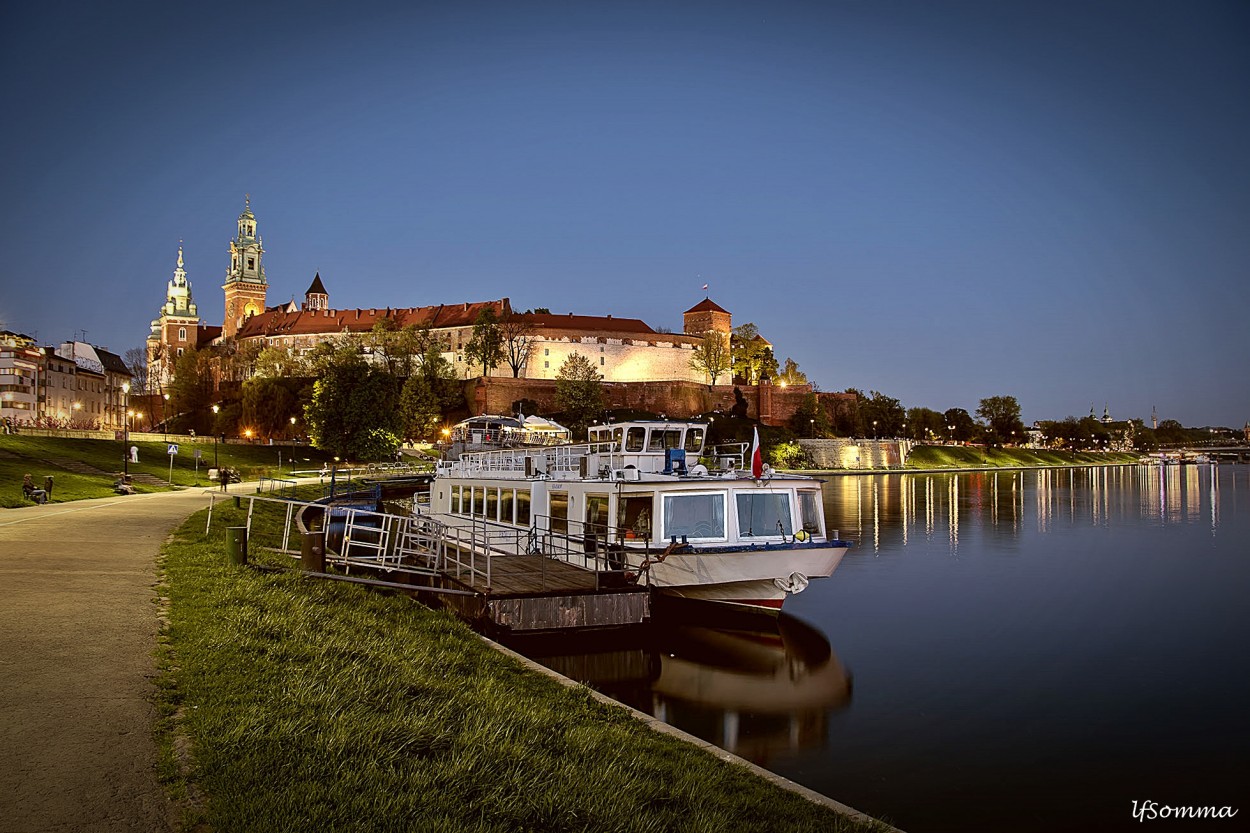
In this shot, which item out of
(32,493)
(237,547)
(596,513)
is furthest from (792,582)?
(32,493)

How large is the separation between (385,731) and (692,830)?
3150mm

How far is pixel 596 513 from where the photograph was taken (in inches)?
812

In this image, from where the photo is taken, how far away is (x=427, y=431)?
308 feet

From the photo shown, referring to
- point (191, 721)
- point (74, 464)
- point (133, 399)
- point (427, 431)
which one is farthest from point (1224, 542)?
point (133, 399)

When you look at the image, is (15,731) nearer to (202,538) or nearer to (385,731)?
(385,731)

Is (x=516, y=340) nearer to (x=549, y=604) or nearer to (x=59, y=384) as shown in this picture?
(x=59, y=384)

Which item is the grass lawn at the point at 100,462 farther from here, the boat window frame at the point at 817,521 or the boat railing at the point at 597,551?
the boat window frame at the point at 817,521

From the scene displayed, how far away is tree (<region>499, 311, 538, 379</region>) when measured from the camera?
123 m

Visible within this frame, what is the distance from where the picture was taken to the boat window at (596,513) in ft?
66.4

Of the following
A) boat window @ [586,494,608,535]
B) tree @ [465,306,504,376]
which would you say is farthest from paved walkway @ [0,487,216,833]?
tree @ [465,306,504,376]

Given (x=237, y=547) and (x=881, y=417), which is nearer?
(x=237, y=547)

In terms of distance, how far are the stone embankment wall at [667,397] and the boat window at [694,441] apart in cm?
8712

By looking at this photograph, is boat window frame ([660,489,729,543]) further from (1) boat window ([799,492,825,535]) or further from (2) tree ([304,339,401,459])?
(2) tree ([304,339,401,459])

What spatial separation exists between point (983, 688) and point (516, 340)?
368ft
